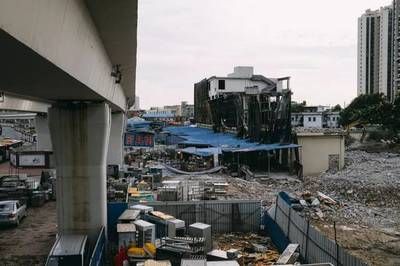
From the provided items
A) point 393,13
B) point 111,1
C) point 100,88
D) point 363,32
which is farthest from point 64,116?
point 363,32

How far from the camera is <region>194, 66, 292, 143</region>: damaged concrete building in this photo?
1697 inches

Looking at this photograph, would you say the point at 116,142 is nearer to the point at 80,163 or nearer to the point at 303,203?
the point at 303,203

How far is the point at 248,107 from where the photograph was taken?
49375 millimetres

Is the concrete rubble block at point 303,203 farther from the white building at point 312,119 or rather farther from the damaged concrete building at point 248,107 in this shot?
the white building at point 312,119

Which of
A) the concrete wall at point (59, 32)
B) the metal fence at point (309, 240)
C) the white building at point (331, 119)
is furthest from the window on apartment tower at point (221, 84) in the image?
the concrete wall at point (59, 32)

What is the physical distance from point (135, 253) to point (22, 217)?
34.6 ft

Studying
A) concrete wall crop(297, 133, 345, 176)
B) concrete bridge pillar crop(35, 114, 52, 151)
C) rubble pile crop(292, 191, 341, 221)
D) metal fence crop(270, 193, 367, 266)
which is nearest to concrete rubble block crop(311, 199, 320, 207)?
rubble pile crop(292, 191, 341, 221)

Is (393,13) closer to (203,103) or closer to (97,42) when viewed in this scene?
(203,103)

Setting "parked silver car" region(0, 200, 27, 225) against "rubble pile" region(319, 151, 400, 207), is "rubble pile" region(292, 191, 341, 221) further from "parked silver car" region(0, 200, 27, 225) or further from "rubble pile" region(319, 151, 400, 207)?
"parked silver car" region(0, 200, 27, 225)

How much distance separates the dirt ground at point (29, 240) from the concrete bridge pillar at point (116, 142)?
15042 mm

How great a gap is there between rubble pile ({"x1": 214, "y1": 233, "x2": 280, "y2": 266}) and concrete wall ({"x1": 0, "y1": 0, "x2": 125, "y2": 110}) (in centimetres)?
787

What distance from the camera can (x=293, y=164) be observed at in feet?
132

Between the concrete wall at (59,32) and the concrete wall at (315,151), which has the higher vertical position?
the concrete wall at (59,32)

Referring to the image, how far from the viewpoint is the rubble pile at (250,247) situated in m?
15.8
